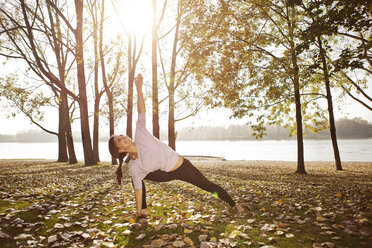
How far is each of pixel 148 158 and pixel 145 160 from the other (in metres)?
0.08

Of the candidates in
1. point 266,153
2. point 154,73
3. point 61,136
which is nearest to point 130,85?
point 154,73

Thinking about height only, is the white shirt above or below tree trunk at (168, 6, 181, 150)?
below

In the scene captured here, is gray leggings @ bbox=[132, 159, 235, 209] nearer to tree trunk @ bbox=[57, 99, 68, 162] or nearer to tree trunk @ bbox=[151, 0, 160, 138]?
tree trunk @ bbox=[151, 0, 160, 138]

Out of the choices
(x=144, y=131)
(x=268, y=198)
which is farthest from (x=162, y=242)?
(x=268, y=198)

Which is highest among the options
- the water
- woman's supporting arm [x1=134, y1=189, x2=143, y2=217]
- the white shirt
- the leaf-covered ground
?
the white shirt

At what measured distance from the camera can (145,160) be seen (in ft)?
15.6

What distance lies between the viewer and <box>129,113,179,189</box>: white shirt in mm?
4770

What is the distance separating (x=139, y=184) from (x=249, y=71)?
41.4 ft

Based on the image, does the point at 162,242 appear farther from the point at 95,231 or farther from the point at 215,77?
the point at 215,77

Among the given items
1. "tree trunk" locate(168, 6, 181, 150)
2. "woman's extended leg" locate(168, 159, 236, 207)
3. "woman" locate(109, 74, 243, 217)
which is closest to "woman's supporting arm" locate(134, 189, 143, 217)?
"woman" locate(109, 74, 243, 217)

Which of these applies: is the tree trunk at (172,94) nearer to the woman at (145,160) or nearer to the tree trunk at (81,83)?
the tree trunk at (81,83)

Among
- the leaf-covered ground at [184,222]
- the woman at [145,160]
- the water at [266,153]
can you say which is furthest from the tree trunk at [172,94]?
the water at [266,153]

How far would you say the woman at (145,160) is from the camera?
15.6 ft

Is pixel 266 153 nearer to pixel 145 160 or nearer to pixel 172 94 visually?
pixel 172 94
